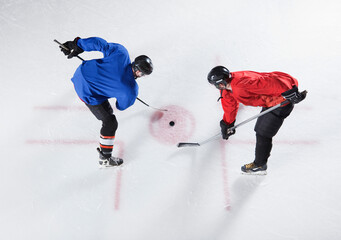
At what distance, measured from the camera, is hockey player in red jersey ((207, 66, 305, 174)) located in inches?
70.7

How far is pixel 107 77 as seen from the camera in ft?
6.24

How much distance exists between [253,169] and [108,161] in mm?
1304

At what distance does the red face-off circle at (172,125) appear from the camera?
2562 mm

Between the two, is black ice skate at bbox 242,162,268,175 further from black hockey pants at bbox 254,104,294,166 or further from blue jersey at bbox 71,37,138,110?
blue jersey at bbox 71,37,138,110

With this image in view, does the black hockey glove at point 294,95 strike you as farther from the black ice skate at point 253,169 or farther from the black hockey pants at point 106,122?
the black hockey pants at point 106,122

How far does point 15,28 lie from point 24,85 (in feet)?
2.55

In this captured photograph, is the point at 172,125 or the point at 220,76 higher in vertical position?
the point at 220,76

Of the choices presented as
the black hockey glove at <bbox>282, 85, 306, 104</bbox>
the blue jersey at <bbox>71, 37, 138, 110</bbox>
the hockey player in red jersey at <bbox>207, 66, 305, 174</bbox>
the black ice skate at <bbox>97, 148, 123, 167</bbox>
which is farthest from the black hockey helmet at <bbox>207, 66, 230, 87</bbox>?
the black ice skate at <bbox>97, 148, 123, 167</bbox>

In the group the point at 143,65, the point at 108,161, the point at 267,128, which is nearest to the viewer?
the point at 143,65

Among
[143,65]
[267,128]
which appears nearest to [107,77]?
[143,65]

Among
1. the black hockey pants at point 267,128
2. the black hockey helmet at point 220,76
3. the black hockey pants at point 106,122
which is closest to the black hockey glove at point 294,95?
the black hockey pants at point 267,128

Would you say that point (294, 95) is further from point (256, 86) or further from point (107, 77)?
point (107, 77)

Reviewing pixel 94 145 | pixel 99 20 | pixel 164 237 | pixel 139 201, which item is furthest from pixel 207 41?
pixel 164 237

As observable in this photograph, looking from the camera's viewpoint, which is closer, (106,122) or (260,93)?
(260,93)
